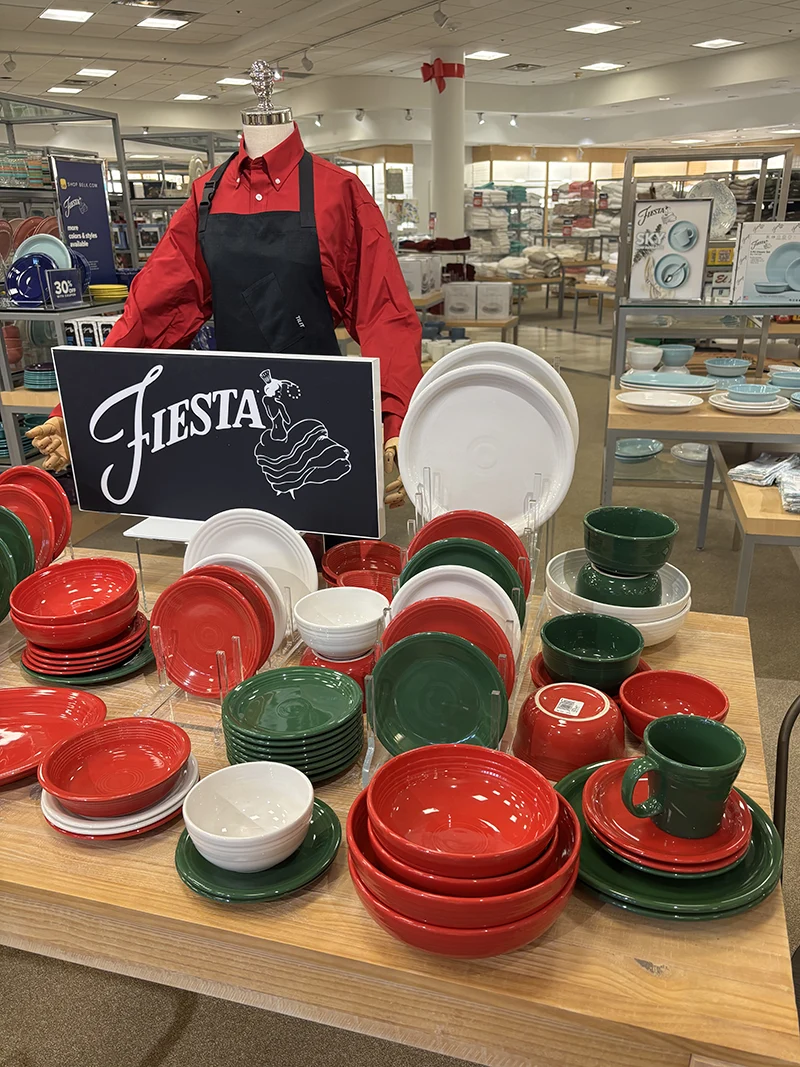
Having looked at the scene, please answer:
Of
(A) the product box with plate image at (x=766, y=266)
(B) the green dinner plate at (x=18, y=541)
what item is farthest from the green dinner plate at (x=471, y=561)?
(A) the product box with plate image at (x=766, y=266)

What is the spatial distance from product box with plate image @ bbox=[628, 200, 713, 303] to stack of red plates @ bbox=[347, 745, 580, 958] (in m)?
2.97

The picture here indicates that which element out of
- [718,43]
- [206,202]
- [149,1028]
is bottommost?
[149,1028]

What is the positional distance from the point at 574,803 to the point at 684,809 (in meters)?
0.15

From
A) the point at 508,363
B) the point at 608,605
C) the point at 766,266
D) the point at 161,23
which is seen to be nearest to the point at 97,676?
the point at 608,605

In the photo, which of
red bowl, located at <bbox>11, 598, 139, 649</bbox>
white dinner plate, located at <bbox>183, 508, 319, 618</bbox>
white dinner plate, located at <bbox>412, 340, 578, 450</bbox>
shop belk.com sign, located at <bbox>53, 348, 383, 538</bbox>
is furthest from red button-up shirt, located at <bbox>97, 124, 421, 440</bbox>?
red bowl, located at <bbox>11, 598, 139, 649</bbox>

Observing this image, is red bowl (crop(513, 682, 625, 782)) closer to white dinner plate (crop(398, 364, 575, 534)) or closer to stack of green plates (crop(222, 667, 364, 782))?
stack of green plates (crop(222, 667, 364, 782))

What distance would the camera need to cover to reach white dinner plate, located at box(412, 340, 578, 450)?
1566 millimetres

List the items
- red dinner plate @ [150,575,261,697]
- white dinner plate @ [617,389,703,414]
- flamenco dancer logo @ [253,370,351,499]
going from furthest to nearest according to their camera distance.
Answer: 1. white dinner plate @ [617,389,703,414]
2. flamenco dancer logo @ [253,370,351,499]
3. red dinner plate @ [150,575,261,697]

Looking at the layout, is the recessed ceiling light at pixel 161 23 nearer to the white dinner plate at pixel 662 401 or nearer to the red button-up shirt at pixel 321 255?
the white dinner plate at pixel 662 401

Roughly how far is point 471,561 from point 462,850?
534mm

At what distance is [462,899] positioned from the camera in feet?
2.46

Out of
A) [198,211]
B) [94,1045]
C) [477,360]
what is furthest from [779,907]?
[198,211]

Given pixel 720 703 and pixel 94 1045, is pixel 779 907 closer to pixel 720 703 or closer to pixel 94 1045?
pixel 720 703

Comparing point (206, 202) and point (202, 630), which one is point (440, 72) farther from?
point (202, 630)
